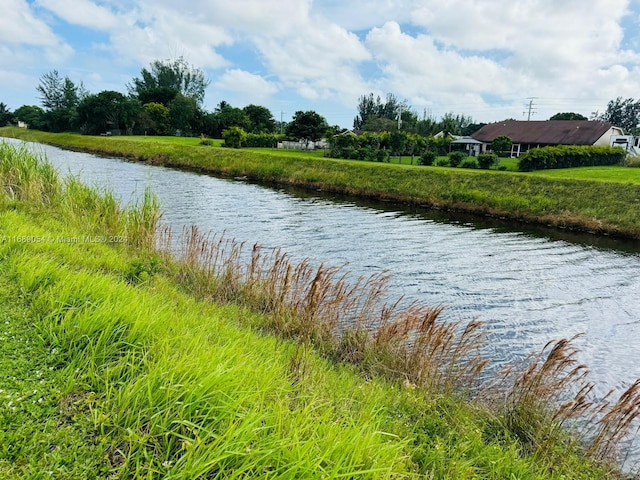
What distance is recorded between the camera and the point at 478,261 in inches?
461

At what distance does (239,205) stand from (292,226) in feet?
15.4

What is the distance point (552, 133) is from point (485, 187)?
34277mm

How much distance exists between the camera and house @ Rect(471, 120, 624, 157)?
46531mm

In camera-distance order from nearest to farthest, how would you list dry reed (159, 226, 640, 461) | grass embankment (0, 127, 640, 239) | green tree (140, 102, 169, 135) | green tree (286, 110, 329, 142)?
dry reed (159, 226, 640, 461) < grass embankment (0, 127, 640, 239) < green tree (286, 110, 329, 142) < green tree (140, 102, 169, 135)

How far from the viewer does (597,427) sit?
465 cm

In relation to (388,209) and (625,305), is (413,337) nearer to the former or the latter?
(625,305)

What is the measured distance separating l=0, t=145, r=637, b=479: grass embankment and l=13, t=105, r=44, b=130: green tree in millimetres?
89182

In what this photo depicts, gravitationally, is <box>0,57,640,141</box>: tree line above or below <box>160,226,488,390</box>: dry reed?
above

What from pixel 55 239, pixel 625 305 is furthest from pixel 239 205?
pixel 625 305

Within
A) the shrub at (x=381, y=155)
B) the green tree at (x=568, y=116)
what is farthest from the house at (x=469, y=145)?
the green tree at (x=568, y=116)

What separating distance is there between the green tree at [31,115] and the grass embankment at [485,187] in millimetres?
62600

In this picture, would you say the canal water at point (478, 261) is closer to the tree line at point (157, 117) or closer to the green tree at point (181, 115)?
the tree line at point (157, 117)

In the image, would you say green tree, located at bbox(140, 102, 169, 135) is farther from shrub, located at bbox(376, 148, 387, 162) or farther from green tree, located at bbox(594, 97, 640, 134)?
green tree, located at bbox(594, 97, 640, 134)

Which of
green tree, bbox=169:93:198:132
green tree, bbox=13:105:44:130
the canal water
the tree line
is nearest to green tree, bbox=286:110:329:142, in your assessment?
the tree line
